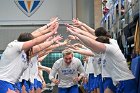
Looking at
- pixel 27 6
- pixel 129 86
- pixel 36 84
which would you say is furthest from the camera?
pixel 27 6

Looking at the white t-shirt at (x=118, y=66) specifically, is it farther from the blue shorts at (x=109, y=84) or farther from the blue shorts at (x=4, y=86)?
the blue shorts at (x=4, y=86)

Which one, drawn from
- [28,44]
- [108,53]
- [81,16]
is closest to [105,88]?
[108,53]

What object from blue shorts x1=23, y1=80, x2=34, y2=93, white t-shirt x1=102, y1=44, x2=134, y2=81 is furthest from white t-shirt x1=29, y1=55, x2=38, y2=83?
white t-shirt x1=102, y1=44, x2=134, y2=81

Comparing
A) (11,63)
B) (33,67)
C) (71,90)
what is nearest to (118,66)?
(11,63)

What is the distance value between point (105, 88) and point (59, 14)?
811cm

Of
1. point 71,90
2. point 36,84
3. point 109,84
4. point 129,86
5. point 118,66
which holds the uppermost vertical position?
point 118,66

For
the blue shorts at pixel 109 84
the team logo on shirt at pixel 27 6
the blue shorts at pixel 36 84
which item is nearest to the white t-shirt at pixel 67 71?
the blue shorts at pixel 36 84

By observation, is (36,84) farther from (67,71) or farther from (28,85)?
(28,85)

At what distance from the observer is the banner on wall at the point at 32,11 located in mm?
14113

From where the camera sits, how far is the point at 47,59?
15391 mm

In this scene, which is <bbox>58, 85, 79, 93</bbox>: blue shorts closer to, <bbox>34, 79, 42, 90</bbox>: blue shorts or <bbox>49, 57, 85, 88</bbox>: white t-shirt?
<bbox>49, 57, 85, 88</bbox>: white t-shirt

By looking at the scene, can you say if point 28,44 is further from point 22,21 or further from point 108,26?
point 22,21

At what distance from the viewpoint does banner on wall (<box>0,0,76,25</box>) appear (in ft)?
46.3

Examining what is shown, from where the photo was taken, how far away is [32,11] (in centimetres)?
1423
